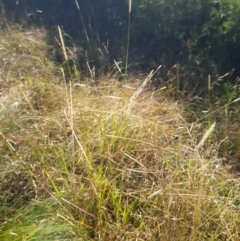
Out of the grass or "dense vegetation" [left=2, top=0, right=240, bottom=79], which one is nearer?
the grass

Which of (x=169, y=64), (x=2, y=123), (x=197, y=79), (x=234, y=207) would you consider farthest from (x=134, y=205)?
(x=169, y=64)

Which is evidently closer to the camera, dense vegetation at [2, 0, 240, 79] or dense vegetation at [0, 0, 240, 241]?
dense vegetation at [0, 0, 240, 241]

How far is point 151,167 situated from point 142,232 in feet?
1.58

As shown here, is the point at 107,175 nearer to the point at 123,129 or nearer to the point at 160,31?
the point at 123,129

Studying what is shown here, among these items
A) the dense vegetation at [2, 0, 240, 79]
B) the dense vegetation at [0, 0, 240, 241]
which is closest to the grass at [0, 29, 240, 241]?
the dense vegetation at [0, 0, 240, 241]

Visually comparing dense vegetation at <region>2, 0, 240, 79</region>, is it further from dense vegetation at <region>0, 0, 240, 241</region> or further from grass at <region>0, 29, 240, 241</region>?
grass at <region>0, 29, 240, 241</region>

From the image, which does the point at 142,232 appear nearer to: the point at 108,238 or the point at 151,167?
the point at 108,238

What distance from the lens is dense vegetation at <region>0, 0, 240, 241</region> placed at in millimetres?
2189

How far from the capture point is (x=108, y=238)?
216 centimetres

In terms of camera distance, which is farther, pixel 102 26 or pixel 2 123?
pixel 102 26

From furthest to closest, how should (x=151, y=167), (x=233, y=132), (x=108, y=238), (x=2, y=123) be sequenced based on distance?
(x=233, y=132)
(x=2, y=123)
(x=151, y=167)
(x=108, y=238)

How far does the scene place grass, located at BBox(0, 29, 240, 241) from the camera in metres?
2.15

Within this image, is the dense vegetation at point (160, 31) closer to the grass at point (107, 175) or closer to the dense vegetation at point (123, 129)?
the dense vegetation at point (123, 129)

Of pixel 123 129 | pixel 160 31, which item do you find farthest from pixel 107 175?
pixel 160 31
